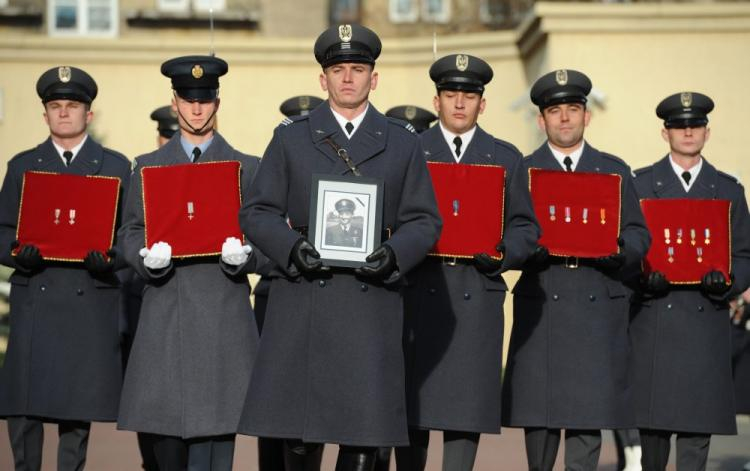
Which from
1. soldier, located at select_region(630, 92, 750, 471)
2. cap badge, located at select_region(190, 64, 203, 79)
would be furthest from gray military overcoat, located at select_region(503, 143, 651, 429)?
cap badge, located at select_region(190, 64, 203, 79)

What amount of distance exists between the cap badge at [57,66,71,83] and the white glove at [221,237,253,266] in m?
1.70

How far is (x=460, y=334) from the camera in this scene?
8750 millimetres

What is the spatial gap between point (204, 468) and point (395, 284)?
1.52 metres

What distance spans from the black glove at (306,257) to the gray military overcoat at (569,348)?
224 cm

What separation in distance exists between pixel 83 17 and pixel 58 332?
1701 centimetres

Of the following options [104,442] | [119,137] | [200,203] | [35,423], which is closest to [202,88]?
[200,203]

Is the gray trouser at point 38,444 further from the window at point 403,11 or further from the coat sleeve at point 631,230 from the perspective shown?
the window at point 403,11

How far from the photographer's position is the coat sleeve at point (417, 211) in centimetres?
744

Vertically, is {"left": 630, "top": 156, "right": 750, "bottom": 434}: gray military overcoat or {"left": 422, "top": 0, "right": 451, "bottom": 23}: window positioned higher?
{"left": 422, "top": 0, "right": 451, "bottom": 23}: window

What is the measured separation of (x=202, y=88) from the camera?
27.8 feet

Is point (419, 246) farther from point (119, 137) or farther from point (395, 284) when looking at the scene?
point (119, 137)

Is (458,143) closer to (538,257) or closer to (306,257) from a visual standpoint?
(538,257)

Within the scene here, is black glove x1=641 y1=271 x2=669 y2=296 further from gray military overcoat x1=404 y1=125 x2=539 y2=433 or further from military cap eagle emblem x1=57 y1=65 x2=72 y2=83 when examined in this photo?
military cap eagle emblem x1=57 y1=65 x2=72 y2=83

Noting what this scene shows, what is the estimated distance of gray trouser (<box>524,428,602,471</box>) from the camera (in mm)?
9156
